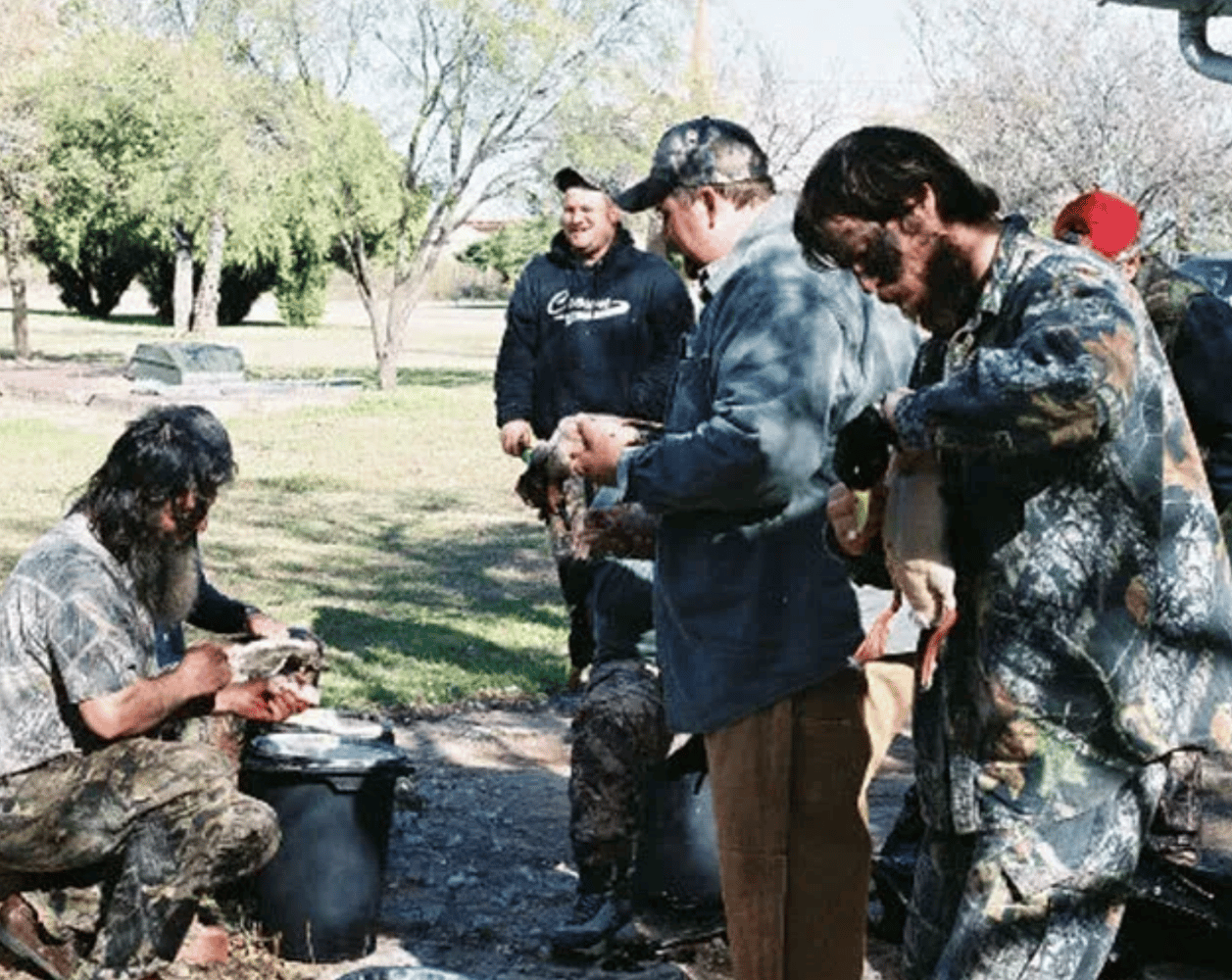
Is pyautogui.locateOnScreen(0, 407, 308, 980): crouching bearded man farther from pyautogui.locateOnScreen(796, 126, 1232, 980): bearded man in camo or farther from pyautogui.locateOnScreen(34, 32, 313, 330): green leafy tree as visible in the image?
pyautogui.locateOnScreen(34, 32, 313, 330): green leafy tree

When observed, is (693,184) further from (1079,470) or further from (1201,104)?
(1201,104)

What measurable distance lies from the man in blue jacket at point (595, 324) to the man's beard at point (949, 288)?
5182mm

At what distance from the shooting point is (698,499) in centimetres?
387

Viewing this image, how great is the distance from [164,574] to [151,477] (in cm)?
28

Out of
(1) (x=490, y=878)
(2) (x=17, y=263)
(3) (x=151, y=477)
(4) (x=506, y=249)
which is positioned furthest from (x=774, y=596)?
(4) (x=506, y=249)

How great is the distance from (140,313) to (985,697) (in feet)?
203

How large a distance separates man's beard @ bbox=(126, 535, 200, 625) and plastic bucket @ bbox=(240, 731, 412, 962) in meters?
0.62

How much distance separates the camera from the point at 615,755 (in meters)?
5.35

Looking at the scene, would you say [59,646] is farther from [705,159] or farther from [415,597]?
[415,597]

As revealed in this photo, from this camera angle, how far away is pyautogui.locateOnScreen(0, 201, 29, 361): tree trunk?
110ft

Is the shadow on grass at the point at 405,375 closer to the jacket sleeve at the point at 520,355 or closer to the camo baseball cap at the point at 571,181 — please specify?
the jacket sleeve at the point at 520,355

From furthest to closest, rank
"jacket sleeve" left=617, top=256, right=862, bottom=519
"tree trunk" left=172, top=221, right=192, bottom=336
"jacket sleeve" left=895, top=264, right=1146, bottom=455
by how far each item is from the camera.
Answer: "tree trunk" left=172, top=221, right=192, bottom=336
"jacket sleeve" left=617, top=256, right=862, bottom=519
"jacket sleeve" left=895, top=264, right=1146, bottom=455

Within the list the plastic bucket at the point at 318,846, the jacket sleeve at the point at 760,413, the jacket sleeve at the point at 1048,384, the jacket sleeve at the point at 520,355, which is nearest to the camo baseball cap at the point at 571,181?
the jacket sleeve at the point at 520,355

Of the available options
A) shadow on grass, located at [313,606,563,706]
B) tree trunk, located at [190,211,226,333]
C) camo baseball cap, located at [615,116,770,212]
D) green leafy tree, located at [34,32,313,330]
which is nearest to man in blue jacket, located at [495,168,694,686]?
shadow on grass, located at [313,606,563,706]
